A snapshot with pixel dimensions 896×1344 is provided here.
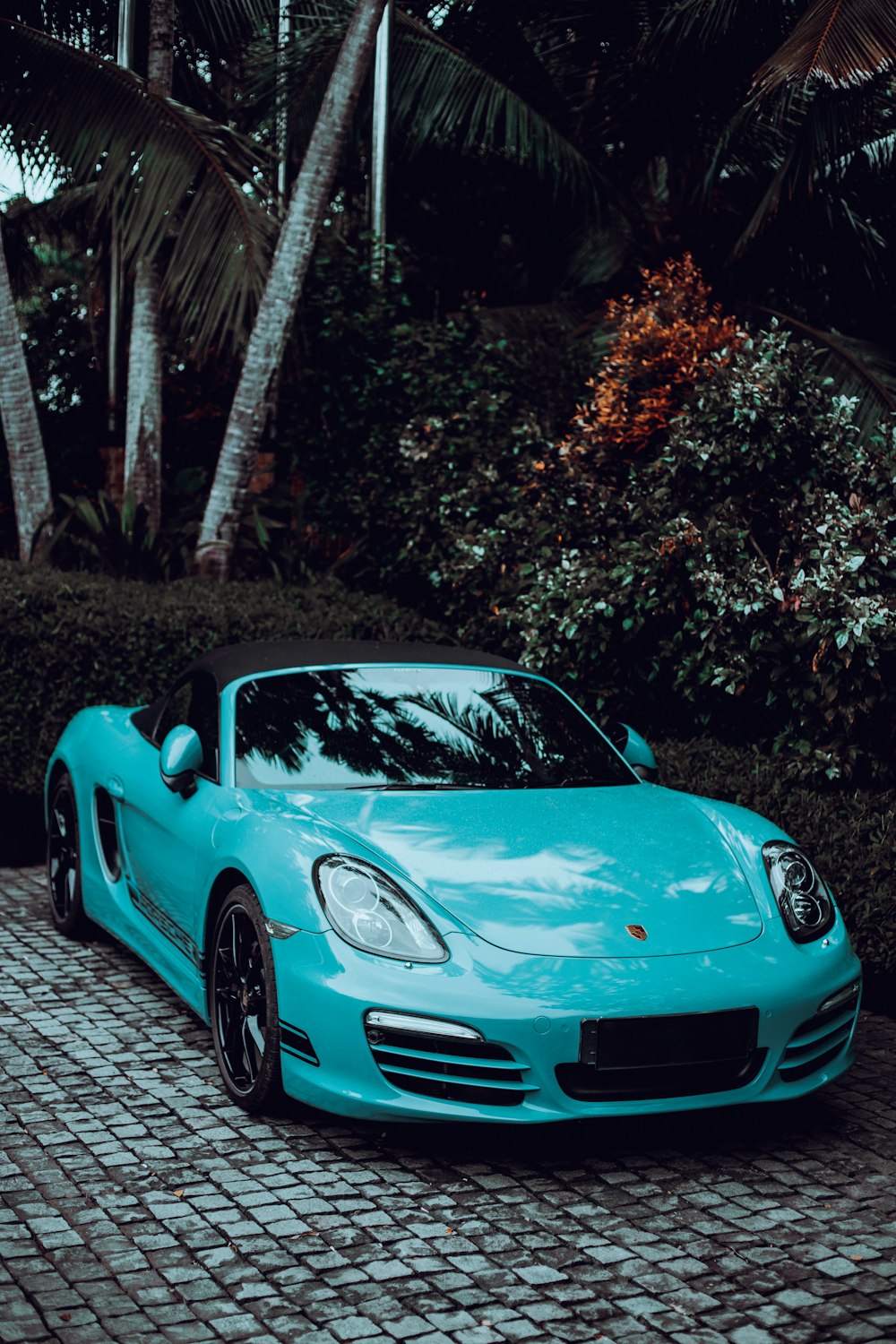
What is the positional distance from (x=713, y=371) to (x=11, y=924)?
192 inches

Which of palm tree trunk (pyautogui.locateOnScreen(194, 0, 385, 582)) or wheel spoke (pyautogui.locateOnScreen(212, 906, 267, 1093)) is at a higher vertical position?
palm tree trunk (pyautogui.locateOnScreen(194, 0, 385, 582))

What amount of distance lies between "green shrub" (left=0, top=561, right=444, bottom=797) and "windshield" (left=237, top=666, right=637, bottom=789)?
2980 millimetres

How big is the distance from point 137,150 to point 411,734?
6.61 meters

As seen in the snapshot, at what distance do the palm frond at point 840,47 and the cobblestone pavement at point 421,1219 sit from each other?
620cm

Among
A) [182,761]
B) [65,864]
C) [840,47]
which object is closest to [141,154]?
[840,47]

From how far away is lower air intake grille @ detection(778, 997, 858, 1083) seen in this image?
4.23 m

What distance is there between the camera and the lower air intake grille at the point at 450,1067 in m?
3.94

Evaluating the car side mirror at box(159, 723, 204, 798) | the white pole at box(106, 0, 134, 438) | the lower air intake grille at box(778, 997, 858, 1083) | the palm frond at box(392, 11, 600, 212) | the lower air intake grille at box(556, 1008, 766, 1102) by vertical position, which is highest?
the palm frond at box(392, 11, 600, 212)

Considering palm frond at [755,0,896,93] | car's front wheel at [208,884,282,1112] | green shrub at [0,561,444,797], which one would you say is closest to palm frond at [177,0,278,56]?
palm frond at [755,0,896,93]

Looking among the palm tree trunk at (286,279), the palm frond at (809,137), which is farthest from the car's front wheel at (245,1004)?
the palm frond at (809,137)

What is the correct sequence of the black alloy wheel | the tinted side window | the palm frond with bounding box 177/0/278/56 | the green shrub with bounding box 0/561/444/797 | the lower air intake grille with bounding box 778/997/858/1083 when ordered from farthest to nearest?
the palm frond with bounding box 177/0/278/56 < the green shrub with bounding box 0/561/444/797 < the black alloy wheel < the tinted side window < the lower air intake grille with bounding box 778/997/858/1083

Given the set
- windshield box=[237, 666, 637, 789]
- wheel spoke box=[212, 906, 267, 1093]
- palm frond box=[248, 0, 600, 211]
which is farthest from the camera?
palm frond box=[248, 0, 600, 211]

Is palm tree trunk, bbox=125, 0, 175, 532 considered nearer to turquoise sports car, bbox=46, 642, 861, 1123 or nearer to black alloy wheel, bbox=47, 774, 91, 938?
black alloy wheel, bbox=47, 774, 91, 938

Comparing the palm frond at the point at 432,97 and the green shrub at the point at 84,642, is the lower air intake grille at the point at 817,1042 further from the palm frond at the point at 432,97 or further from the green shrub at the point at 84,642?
the palm frond at the point at 432,97
